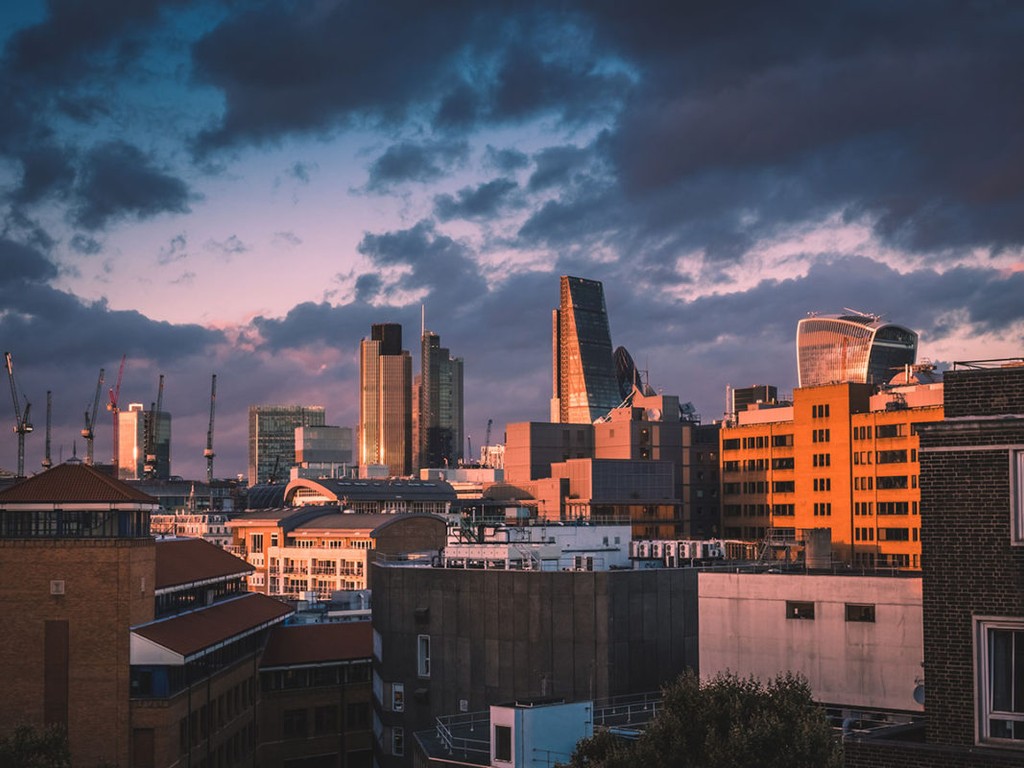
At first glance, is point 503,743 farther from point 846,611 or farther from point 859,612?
point 859,612

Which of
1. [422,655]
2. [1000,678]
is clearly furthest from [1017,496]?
[422,655]

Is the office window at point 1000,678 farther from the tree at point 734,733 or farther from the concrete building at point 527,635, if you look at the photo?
the concrete building at point 527,635

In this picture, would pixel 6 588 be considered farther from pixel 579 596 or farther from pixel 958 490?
pixel 958 490

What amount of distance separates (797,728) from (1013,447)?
1567 cm

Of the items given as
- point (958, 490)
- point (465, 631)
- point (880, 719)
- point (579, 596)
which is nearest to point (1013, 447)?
point (958, 490)

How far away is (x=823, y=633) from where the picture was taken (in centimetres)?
5591

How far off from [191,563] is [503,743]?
2200 inches

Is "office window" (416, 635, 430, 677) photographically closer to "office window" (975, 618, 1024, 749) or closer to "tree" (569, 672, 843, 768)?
"tree" (569, 672, 843, 768)

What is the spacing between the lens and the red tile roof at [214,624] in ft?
273

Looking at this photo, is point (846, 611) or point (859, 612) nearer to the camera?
point (859, 612)

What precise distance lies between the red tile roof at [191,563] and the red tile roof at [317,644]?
7402 mm

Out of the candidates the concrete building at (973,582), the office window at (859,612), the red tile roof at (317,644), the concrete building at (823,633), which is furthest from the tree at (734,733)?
the red tile roof at (317,644)

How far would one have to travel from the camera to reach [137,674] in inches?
3177

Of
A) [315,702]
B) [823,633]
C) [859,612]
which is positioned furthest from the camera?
[315,702]
